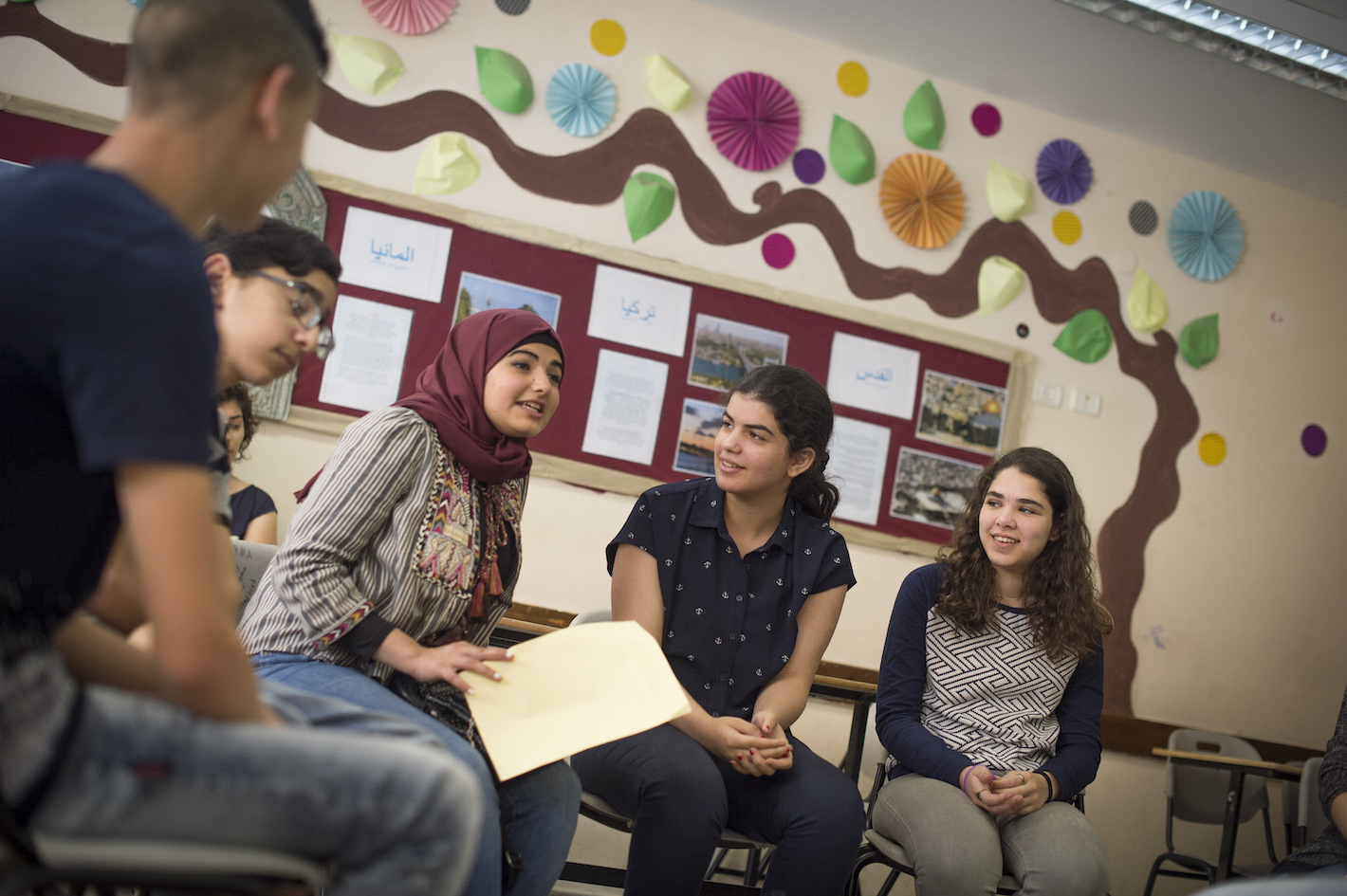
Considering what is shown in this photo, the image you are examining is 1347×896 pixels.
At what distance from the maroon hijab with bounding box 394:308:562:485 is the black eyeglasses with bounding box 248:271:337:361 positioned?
1.38 ft

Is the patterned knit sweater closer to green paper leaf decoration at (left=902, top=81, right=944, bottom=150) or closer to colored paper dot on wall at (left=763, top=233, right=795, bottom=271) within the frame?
colored paper dot on wall at (left=763, top=233, right=795, bottom=271)

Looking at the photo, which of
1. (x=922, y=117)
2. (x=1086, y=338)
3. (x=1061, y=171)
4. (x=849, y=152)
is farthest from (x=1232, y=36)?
(x=849, y=152)

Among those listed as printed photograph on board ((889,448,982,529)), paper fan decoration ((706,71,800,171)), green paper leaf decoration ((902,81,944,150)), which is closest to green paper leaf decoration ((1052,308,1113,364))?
printed photograph on board ((889,448,982,529))

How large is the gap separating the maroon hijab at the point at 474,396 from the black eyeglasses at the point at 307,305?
0.41 m

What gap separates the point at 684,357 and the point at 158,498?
8.96ft

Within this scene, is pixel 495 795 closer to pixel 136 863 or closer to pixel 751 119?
pixel 136 863

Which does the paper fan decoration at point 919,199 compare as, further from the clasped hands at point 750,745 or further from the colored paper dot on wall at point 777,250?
the clasped hands at point 750,745

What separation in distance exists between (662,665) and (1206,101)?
3.42 metres

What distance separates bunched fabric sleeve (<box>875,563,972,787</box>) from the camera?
1.92 m

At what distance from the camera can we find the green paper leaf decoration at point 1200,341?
389 centimetres

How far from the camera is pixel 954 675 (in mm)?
2053

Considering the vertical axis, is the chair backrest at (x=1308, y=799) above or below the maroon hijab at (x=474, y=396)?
below

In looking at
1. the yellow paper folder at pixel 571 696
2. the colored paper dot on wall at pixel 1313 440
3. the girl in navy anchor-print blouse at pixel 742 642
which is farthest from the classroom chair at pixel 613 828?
the colored paper dot on wall at pixel 1313 440

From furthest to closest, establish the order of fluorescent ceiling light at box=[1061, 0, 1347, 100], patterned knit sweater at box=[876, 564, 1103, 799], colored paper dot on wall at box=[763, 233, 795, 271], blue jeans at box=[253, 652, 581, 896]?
colored paper dot on wall at box=[763, 233, 795, 271] → fluorescent ceiling light at box=[1061, 0, 1347, 100] → patterned knit sweater at box=[876, 564, 1103, 799] → blue jeans at box=[253, 652, 581, 896]
